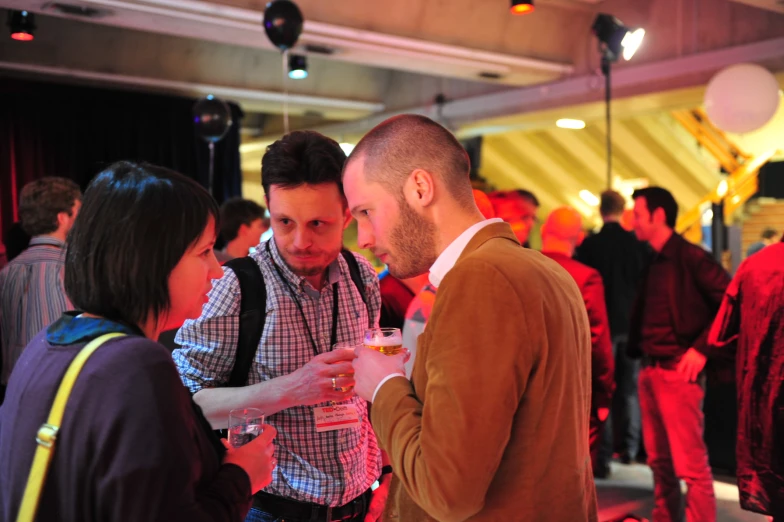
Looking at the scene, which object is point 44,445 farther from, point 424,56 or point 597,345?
point 424,56

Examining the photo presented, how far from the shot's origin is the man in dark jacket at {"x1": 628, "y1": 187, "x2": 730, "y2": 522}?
153 inches

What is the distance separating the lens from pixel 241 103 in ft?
30.0

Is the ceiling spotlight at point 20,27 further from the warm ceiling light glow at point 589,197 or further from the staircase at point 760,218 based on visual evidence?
the staircase at point 760,218

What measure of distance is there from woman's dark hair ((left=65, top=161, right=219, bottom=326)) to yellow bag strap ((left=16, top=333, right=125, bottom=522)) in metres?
0.12

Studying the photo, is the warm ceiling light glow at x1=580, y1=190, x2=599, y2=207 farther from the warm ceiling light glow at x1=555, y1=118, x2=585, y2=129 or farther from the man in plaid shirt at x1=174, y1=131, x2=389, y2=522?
the man in plaid shirt at x1=174, y1=131, x2=389, y2=522

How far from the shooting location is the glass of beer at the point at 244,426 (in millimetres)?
1328

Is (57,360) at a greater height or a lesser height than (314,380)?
greater

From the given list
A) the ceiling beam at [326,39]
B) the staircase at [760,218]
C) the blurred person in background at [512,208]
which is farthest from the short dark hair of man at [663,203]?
the staircase at [760,218]

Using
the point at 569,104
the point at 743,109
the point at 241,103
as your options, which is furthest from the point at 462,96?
the point at 743,109

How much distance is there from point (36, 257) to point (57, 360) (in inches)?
110

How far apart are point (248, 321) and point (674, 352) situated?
2.99 meters

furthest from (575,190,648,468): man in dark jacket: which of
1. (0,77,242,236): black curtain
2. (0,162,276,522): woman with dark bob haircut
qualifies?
(0,77,242,236): black curtain

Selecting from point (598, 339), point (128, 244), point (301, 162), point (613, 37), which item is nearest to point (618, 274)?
point (598, 339)

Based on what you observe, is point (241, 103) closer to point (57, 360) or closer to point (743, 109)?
point (743, 109)
